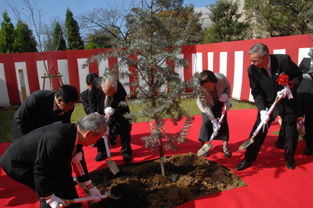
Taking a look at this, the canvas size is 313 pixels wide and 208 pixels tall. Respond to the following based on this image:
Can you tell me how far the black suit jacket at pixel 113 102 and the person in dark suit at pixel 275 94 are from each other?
1830mm

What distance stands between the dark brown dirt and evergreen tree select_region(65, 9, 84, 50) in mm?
13386

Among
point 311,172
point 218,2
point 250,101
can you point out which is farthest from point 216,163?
point 218,2

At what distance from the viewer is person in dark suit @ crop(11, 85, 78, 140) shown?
2.07 metres

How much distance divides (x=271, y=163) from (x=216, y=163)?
0.74 m

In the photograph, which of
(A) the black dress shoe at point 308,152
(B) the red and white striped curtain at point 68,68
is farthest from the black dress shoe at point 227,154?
(B) the red and white striped curtain at point 68,68

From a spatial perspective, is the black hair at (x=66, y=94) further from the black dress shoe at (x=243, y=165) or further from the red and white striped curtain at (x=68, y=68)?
the red and white striped curtain at (x=68, y=68)

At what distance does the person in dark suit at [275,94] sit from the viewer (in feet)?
8.34

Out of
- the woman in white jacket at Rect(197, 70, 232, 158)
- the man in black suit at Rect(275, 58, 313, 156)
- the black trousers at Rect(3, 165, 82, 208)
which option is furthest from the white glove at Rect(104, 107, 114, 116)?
the man in black suit at Rect(275, 58, 313, 156)

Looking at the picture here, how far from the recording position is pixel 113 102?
10.6ft

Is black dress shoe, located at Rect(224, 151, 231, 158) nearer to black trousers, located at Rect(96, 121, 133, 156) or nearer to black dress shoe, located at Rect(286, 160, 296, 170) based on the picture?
black dress shoe, located at Rect(286, 160, 296, 170)

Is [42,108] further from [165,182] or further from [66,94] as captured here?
[165,182]

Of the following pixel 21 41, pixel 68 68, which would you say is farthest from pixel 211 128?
Answer: pixel 21 41

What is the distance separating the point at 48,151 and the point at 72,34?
14.7 metres

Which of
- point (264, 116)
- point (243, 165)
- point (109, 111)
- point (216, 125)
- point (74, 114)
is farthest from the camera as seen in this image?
point (74, 114)
